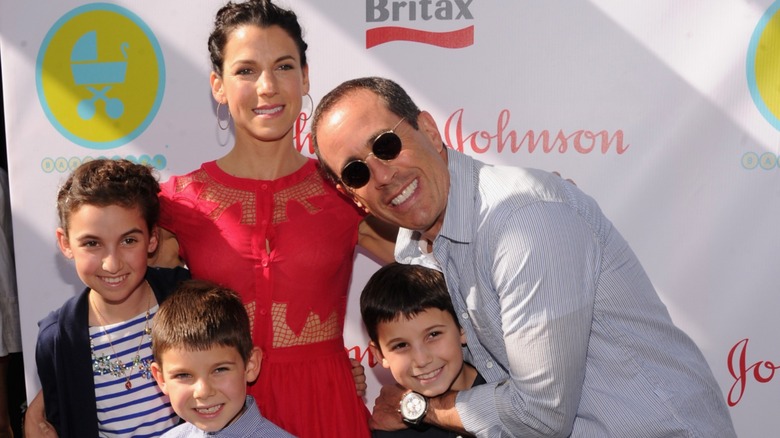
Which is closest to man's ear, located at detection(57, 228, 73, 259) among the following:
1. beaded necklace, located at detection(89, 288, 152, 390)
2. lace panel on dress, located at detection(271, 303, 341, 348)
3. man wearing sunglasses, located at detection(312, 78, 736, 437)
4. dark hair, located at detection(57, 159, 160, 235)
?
dark hair, located at detection(57, 159, 160, 235)

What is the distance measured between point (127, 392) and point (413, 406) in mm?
870

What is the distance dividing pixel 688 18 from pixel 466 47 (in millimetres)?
833

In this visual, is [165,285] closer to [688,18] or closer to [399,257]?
[399,257]

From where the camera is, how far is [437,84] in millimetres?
3078

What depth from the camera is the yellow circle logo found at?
2865 millimetres

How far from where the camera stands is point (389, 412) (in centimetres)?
226

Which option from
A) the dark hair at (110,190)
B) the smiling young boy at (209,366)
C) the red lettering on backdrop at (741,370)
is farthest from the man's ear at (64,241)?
the red lettering on backdrop at (741,370)

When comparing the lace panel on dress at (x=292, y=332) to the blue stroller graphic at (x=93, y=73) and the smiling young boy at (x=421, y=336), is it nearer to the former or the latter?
the smiling young boy at (x=421, y=336)

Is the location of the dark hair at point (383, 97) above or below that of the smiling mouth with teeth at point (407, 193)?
above

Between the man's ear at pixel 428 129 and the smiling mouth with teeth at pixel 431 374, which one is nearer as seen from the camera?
the man's ear at pixel 428 129

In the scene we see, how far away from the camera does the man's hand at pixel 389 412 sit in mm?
2230

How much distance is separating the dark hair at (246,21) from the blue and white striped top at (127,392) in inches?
33.7

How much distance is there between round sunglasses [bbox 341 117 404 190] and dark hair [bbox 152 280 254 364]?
550 millimetres

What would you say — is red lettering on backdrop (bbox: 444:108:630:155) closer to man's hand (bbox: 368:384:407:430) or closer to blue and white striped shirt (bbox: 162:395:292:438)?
man's hand (bbox: 368:384:407:430)
